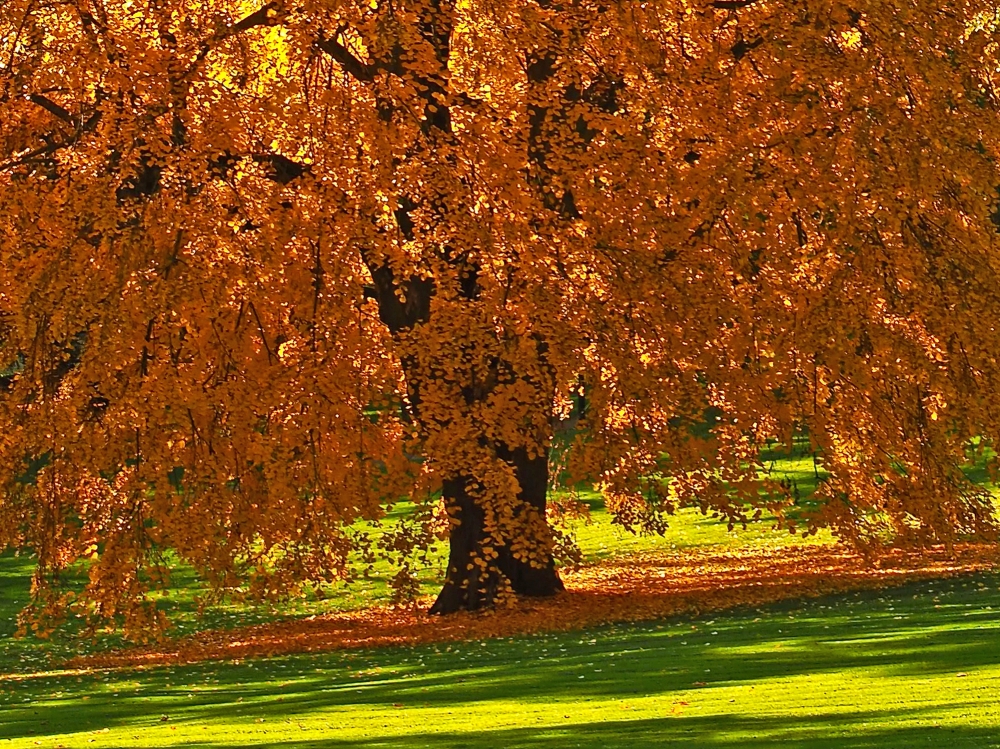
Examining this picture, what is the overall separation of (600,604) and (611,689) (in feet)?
21.6

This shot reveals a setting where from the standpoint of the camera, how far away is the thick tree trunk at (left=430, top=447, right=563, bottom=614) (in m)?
16.6

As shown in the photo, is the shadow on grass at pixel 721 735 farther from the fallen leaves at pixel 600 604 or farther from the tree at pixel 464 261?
the fallen leaves at pixel 600 604

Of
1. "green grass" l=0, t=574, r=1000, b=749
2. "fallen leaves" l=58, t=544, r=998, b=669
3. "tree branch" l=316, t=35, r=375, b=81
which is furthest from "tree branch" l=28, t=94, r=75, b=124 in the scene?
"fallen leaves" l=58, t=544, r=998, b=669

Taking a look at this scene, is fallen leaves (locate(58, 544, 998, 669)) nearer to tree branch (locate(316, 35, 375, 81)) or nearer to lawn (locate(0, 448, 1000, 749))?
lawn (locate(0, 448, 1000, 749))

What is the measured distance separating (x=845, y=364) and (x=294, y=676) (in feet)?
17.9

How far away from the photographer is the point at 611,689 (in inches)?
433

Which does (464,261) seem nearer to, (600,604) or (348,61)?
(348,61)

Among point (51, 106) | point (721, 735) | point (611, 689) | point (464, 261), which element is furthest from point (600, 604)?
point (721, 735)

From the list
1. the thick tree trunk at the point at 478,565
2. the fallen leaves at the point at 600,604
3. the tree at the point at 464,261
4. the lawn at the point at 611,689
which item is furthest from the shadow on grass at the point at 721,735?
the thick tree trunk at the point at 478,565

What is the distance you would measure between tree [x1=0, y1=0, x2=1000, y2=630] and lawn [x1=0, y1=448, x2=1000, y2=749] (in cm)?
99

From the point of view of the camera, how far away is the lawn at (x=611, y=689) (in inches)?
351

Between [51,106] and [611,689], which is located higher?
[51,106]

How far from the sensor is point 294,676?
1407 centimetres

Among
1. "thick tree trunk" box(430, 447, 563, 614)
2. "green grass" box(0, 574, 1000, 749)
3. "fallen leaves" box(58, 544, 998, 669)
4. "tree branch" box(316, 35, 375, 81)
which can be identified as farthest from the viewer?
"thick tree trunk" box(430, 447, 563, 614)
